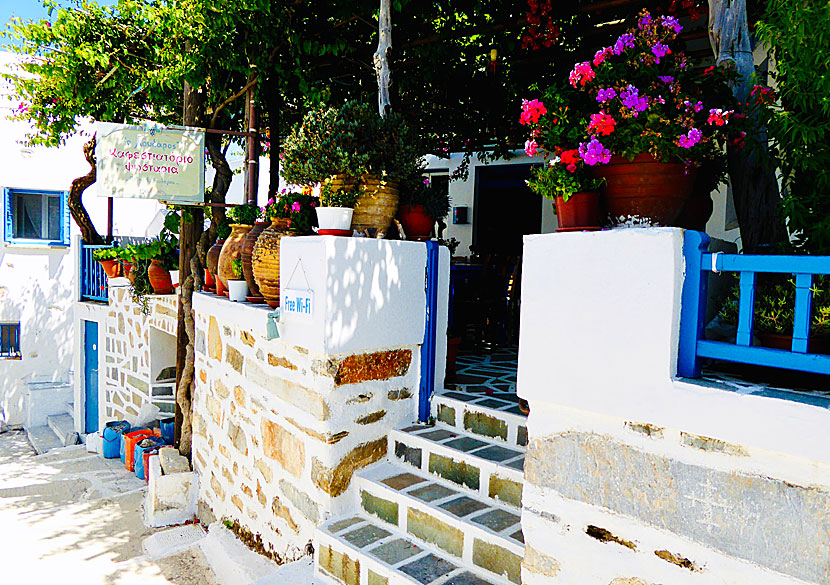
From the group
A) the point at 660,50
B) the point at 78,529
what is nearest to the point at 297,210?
the point at 660,50

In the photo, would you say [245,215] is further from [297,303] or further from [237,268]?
[297,303]

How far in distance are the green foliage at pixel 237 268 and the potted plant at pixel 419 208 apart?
4.44 ft

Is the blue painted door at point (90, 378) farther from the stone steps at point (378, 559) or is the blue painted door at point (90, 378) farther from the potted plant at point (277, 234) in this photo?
the stone steps at point (378, 559)

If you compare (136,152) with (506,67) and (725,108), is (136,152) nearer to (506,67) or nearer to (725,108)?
(506,67)

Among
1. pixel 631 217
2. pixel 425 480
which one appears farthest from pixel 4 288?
pixel 631 217

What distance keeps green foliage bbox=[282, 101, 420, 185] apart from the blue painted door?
7.35 meters

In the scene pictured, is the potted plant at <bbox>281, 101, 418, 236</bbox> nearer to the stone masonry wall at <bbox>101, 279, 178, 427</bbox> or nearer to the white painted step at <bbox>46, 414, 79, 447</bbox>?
the stone masonry wall at <bbox>101, 279, 178, 427</bbox>

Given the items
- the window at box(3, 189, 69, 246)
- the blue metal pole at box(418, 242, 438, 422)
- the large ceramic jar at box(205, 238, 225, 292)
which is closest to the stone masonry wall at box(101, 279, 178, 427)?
the large ceramic jar at box(205, 238, 225, 292)

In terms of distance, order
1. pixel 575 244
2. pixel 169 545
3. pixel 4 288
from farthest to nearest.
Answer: pixel 4 288 < pixel 169 545 < pixel 575 244

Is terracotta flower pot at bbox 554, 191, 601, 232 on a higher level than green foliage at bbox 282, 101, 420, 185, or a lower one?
lower

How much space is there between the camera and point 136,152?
478 cm

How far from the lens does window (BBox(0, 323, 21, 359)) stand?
10.4m

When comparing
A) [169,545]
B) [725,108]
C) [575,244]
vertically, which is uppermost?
[725,108]

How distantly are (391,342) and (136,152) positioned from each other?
2.99 m
